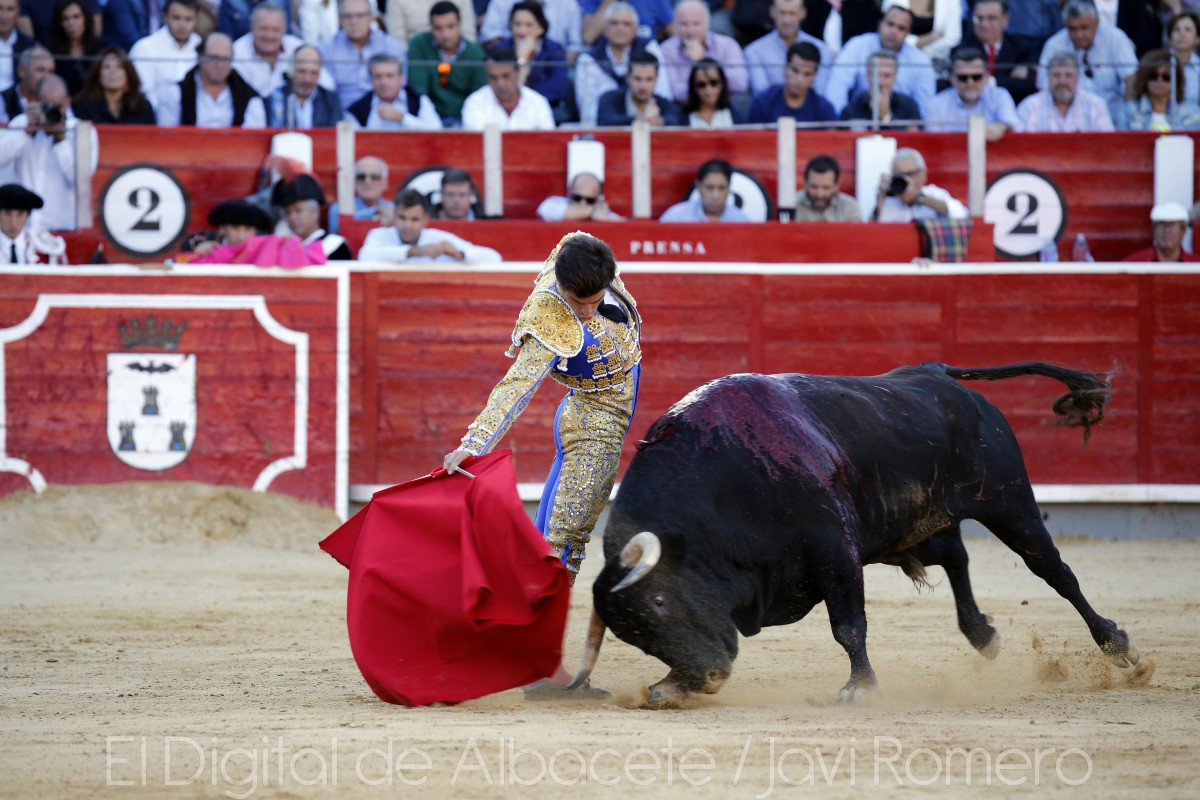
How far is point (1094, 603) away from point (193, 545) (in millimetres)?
3604

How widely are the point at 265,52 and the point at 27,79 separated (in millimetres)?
1141

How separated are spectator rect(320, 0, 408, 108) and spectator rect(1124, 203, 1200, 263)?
12.6 feet

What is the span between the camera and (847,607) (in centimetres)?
383

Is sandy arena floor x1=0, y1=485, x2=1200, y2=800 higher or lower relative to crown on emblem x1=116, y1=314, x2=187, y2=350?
lower

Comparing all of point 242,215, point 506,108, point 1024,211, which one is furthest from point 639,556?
point 1024,211

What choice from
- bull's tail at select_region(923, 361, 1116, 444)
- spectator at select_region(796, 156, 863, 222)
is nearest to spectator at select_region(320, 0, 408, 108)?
spectator at select_region(796, 156, 863, 222)

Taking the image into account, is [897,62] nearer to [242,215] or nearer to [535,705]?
[242,215]

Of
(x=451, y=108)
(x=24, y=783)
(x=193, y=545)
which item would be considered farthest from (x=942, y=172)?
(x=24, y=783)

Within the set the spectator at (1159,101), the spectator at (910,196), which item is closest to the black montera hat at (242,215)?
the spectator at (910,196)

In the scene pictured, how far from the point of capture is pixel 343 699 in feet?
12.8

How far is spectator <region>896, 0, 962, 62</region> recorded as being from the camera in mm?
8602

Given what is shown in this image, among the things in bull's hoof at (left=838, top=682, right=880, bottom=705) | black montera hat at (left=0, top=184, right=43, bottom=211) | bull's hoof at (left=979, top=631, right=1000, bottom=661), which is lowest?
bull's hoof at (left=979, top=631, right=1000, bottom=661)

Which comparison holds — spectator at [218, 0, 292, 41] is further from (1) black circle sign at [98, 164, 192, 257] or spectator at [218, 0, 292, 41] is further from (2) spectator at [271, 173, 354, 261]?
(2) spectator at [271, 173, 354, 261]

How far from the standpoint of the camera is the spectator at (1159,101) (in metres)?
8.09
